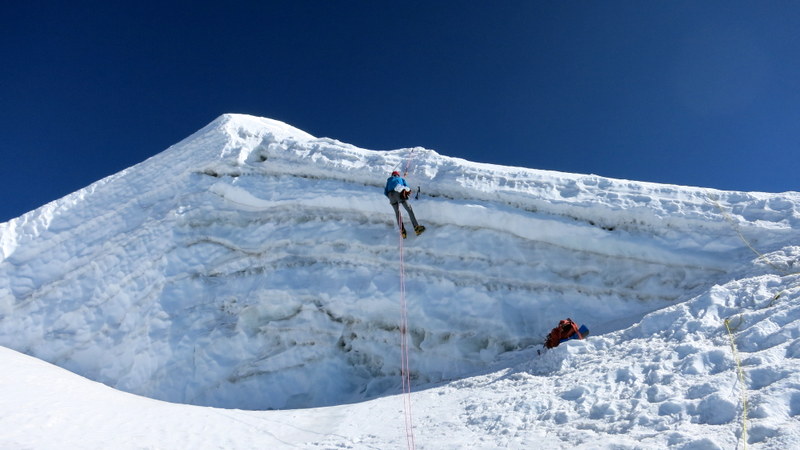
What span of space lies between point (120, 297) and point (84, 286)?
97 cm

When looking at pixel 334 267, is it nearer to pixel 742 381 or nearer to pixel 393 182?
pixel 393 182

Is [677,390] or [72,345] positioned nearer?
[677,390]

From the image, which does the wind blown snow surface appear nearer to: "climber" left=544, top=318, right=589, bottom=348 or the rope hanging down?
the rope hanging down

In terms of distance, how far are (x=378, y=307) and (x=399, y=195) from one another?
2.04 metres

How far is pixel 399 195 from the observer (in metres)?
9.15

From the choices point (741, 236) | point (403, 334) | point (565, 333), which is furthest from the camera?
point (403, 334)

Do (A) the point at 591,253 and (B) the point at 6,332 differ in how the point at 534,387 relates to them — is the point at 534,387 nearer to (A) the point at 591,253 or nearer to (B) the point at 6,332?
(A) the point at 591,253

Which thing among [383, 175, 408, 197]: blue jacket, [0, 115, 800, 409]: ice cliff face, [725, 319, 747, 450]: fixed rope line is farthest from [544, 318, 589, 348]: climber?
[383, 175, 408, 197]: blue jacket

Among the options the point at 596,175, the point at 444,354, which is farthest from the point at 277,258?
the point at 596,175

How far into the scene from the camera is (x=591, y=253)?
27.9 ft

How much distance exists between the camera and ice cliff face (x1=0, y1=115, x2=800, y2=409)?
8.05 meters

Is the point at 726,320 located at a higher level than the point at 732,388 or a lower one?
higher

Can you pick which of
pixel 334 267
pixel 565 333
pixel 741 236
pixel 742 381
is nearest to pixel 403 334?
pixel 334 267

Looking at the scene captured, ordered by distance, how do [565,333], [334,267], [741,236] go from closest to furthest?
[565,333] → [741,236] → [334,267]
